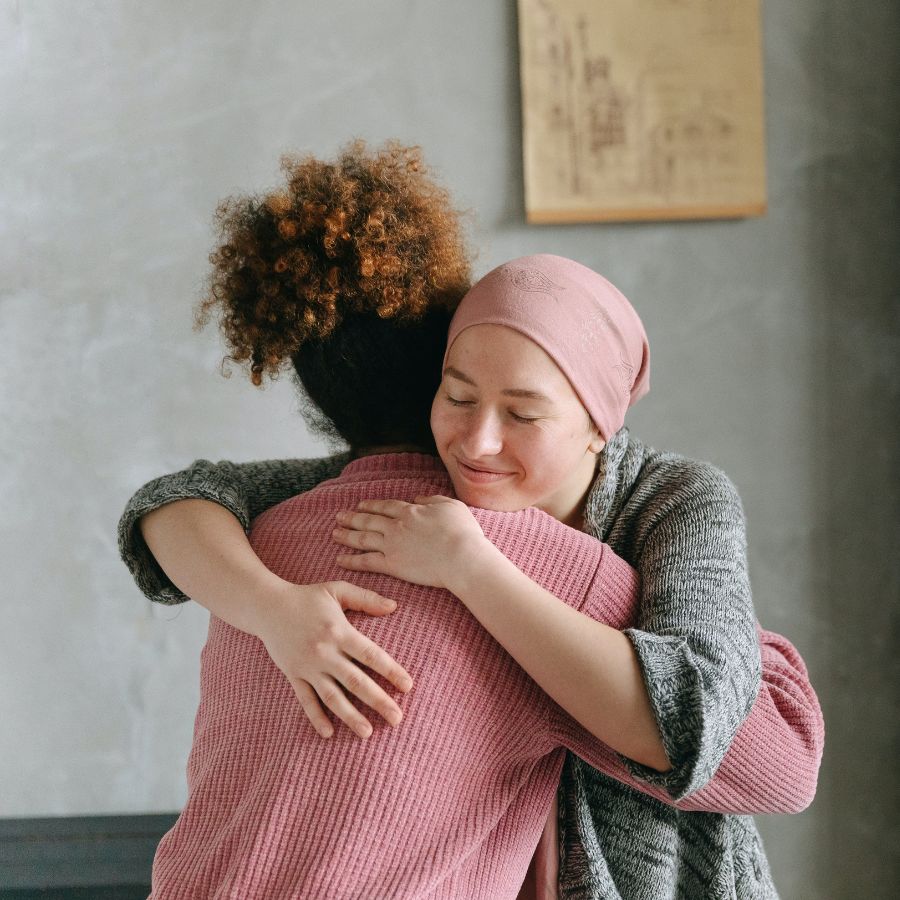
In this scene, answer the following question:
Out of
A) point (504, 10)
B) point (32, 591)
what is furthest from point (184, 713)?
point (504, 10)

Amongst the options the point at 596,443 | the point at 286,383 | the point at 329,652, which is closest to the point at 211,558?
the point at 329,652

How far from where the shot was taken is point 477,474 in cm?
103

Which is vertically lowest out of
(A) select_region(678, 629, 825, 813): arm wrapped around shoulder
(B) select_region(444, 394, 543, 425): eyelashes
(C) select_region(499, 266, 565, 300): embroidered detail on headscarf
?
(A) select_region(678, 629, 825, 813): arm wrapped around shoulder

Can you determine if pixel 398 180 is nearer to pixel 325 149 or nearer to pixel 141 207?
pixel 325 149

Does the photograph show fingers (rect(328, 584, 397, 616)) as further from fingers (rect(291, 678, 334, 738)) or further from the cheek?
the cheek

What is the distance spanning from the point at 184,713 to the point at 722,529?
123 cm

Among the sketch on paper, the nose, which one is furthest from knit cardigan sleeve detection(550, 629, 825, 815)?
the sketch on paper

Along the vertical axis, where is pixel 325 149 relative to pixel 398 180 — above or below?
above

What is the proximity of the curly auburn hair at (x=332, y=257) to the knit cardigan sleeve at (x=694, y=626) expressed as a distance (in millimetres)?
369

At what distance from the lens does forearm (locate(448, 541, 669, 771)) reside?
87cm

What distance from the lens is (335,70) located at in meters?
1.77

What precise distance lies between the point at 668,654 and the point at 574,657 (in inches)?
3.4

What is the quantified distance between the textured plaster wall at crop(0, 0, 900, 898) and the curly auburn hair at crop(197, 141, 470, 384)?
623 millimetres

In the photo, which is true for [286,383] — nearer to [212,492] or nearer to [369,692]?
[212,492]
